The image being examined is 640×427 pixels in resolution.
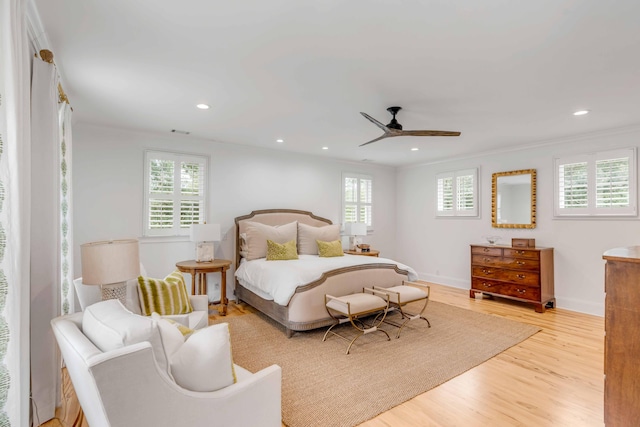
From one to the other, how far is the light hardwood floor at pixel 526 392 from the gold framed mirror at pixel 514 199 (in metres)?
2.06

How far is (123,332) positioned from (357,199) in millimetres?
5852

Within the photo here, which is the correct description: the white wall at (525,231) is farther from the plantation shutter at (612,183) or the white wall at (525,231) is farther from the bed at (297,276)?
the bed at (297,276)

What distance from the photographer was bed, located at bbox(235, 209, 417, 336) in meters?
3.56

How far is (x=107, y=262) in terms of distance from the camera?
205 cm

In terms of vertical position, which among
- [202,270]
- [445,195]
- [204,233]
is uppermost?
[445,195]

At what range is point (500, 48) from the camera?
7.45 feet

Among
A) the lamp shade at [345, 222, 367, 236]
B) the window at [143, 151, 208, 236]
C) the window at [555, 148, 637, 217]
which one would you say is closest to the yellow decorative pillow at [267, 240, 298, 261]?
the window at [143, 151, 208, 236]

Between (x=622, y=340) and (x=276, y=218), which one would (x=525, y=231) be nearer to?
(x=276, y=218)

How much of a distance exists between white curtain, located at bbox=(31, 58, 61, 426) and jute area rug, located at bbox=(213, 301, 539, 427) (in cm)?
142

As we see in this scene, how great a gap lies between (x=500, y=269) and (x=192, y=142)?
5.12 meters

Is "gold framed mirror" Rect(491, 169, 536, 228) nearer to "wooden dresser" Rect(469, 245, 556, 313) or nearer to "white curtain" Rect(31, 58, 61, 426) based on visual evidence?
"wooden dresser" Rect(469, 245, 556, 313)

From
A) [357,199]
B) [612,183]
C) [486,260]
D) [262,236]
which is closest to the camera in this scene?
[612,183]

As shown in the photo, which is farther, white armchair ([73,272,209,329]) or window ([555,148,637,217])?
window ([555,148,637,217])

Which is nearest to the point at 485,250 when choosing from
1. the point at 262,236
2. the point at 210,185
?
the point at 262,236
